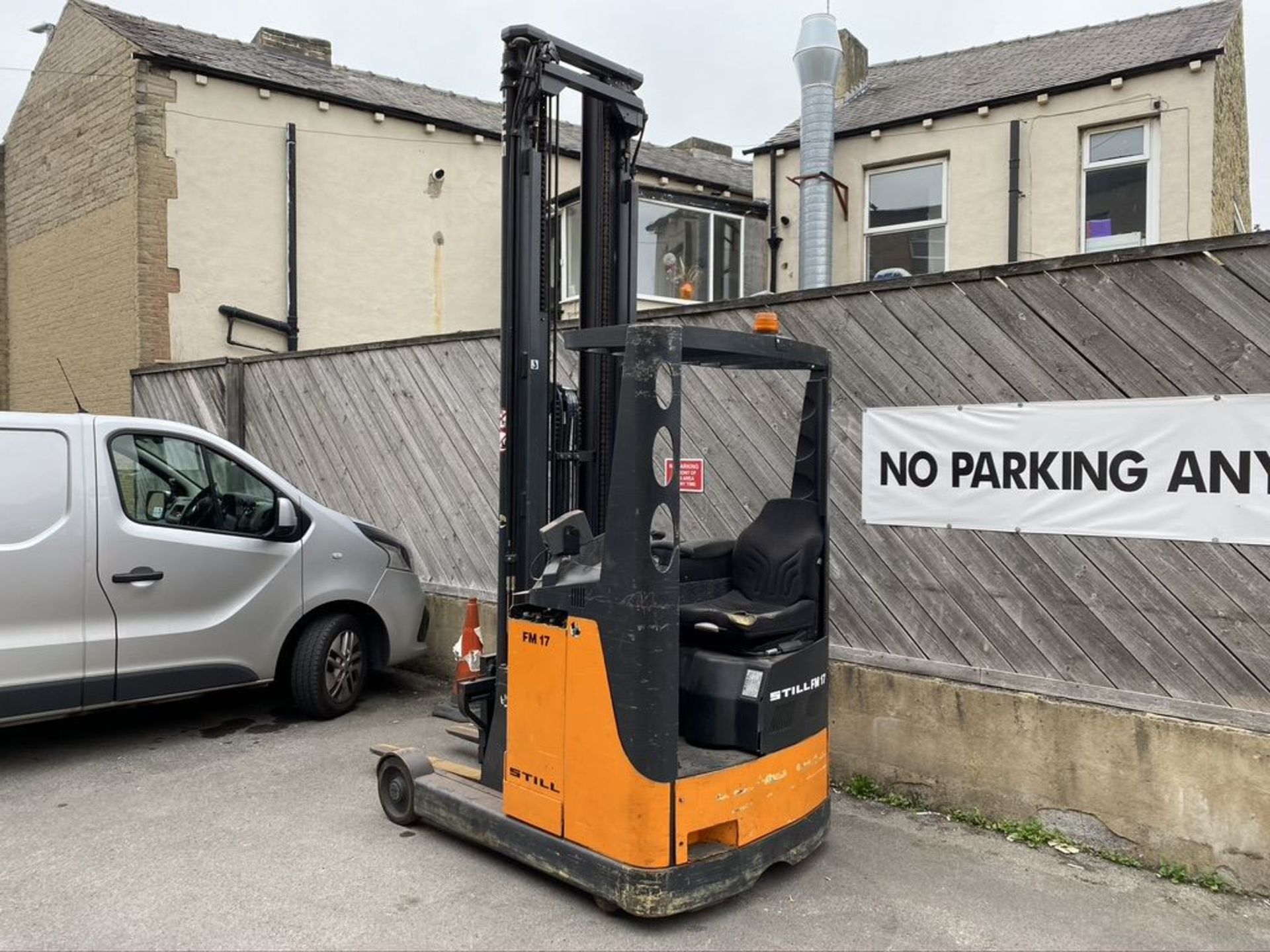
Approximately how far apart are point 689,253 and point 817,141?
3314mm

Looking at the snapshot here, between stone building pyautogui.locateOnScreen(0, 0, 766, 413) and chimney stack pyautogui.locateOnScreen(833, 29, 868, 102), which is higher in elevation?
chimney stack pyautogui.locateOnScreen(833, 29, 868, 102)

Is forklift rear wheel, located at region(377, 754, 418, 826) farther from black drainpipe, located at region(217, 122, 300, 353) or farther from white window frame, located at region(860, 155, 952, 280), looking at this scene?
white window frame, located at region(860, 155, 952, 280)

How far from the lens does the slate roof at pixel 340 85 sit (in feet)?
42.7

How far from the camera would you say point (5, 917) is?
12.3 ft

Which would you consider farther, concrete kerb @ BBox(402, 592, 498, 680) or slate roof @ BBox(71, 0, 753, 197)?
slate roof @ BBox(71, 0, 753, 197)

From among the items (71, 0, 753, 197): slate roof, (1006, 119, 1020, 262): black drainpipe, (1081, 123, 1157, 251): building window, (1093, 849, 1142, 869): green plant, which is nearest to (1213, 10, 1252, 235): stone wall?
(1081, 123, 1157, 251): building window

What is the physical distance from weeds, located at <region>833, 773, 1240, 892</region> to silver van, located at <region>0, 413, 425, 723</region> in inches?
135

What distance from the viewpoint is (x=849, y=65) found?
15391 millimetres

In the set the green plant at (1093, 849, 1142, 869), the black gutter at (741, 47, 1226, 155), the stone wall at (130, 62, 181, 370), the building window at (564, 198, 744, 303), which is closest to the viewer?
the green plant at (1093, 849, 1142, 869)

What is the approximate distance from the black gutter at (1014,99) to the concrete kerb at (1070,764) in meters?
9.72

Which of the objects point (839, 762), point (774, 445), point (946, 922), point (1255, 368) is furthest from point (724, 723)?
point (1255, 368)

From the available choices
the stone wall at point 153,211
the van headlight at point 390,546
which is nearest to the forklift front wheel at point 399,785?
the van headlight at point 390,546

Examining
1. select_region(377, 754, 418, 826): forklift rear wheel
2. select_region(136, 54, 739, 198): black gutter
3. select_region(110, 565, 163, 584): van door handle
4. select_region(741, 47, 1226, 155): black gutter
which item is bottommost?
select_region(377, 754, 418, 826): forklift rear wheel

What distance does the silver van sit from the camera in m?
5.32
